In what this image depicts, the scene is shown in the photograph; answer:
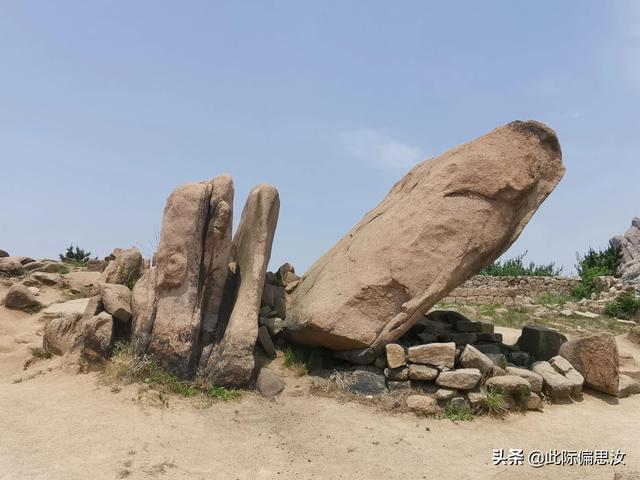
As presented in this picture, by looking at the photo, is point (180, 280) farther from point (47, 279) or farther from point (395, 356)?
point (47, 279)

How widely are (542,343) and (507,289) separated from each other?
10.6 m

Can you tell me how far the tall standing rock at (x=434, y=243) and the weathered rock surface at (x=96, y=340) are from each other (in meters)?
2.38

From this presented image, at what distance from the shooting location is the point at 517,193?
7.07 m

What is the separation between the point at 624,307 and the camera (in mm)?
14656

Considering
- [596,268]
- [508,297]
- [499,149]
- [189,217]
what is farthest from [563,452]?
[596,268]

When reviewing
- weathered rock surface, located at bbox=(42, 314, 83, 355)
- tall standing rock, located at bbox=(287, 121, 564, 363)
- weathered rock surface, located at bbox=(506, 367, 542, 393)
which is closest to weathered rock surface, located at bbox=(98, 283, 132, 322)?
weathered rock surface, located at bbox=(42, 314, 83, 355)

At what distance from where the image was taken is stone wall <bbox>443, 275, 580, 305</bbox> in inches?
714

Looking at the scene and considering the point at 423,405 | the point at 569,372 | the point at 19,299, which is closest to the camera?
the point at 423,405

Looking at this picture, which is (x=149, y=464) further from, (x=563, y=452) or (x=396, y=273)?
(x=563, y=452)

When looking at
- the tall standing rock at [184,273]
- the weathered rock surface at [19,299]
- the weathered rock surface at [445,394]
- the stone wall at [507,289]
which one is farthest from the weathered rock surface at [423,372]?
the stone wall at [507,289]

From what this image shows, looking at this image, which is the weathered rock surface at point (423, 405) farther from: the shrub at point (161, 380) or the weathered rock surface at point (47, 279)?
the weathered rock surface at point (47, 279)

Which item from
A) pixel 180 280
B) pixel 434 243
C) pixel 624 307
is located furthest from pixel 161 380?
pixel 624 307

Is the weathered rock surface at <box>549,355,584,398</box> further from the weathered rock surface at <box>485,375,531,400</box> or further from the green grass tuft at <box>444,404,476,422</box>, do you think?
the green grass tuft at <box>444,404,476,422</box>

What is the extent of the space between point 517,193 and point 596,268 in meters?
15.7
